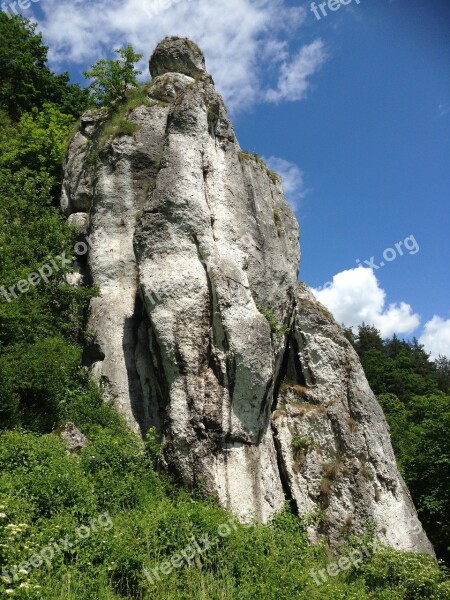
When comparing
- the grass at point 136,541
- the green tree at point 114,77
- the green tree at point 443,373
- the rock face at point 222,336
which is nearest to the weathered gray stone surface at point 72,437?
the grass at point 136,541

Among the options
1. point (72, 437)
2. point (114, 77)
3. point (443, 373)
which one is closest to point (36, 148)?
point (114, 77)

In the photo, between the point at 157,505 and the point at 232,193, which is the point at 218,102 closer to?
the point at 232,193

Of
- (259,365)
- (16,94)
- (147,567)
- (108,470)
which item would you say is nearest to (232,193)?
(259,365)

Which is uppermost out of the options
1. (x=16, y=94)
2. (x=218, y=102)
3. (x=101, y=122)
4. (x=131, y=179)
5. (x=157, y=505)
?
(x=16, y=94)

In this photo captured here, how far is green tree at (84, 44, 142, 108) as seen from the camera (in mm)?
19328

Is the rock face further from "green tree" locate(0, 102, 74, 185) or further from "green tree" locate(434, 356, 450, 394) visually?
"green tree" locate(434, 356, 450, 394)

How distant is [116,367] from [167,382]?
90.0 inches

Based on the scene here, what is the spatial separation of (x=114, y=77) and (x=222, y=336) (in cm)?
1161

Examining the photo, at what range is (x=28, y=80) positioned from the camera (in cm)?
3002

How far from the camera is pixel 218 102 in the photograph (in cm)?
1773

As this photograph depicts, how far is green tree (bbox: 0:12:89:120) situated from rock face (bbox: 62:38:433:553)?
42.9 feet

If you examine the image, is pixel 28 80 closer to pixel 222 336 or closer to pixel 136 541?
pixel 222 336

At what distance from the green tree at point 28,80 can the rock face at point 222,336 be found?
13.1m

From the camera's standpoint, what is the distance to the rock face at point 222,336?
13.1 m
